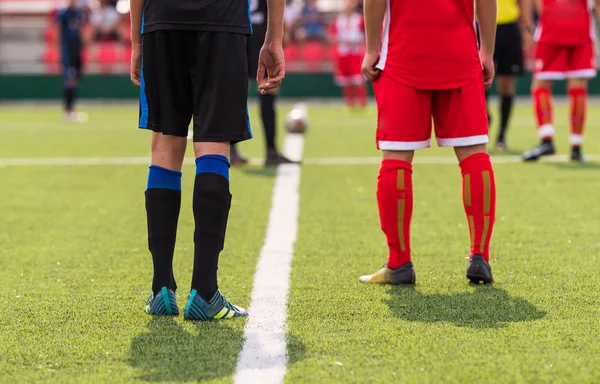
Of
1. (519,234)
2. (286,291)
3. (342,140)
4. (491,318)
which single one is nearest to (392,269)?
(286,291)

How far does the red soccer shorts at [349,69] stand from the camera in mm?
20766

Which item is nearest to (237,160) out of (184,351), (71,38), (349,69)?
(184,351)

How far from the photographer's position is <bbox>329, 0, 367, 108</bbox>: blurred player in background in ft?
68.0

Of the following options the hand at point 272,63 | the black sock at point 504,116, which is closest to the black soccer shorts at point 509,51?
the black sock at point 504,116

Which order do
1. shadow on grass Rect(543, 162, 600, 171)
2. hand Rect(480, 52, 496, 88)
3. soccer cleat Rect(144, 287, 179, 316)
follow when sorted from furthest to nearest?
shadow on grass Rect(543, 162, 600, 171)
hand Rect(480, 52, 496, 88)
soccer cleat Rect(144, 287, 179, 316)

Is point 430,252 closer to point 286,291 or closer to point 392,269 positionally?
point 392,269

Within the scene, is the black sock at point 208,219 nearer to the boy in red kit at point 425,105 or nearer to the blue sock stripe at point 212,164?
the blue sock stripe at point 212,164

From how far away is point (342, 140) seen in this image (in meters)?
12.4

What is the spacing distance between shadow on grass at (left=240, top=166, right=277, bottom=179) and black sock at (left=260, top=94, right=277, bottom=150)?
31 centimetres

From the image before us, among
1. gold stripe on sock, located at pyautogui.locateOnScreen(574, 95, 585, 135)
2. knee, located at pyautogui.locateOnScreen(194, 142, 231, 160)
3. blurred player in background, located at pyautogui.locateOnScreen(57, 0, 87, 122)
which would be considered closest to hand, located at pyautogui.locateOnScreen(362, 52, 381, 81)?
knee, located at pyautogui.locateOnScreen(194, 142, 231, 160)

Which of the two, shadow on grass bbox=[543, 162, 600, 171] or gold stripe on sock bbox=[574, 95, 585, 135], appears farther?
gold stripe on sock bbox=[574, 95, 585, 135]

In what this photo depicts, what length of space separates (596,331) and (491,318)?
1.25 feet

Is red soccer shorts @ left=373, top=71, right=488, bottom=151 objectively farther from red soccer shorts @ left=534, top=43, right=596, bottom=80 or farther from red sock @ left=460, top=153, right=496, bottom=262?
red soccer shorts @ left=534, top=43, right=596, bottom=80

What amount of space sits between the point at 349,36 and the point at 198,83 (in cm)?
1805
